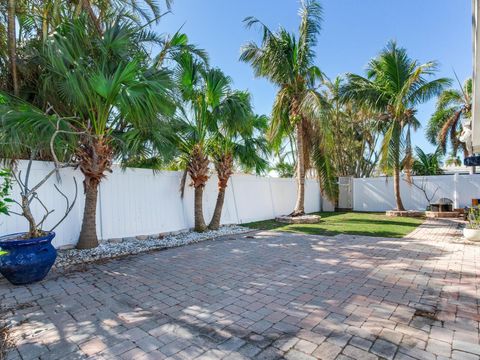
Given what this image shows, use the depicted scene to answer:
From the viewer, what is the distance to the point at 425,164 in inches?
666

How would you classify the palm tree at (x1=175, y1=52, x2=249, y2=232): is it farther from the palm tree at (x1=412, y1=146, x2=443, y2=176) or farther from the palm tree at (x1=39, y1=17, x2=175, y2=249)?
the palm tree at (x1=412, y1=146, x2=443, y2=176)

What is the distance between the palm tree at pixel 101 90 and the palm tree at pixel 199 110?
132cm

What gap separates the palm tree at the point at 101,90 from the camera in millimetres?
4883

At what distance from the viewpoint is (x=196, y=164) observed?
8219 mm

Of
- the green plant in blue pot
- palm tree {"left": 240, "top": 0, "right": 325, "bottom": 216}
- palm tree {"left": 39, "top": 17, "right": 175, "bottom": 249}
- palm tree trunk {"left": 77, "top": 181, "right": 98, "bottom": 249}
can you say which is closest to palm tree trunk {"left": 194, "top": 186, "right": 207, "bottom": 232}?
palm tree {"left": 39, "top": 17, "right": 175, "bottom": 249}

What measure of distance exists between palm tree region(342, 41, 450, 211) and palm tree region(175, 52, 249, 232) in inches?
301

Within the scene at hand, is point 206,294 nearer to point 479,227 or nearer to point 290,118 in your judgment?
point 479,227

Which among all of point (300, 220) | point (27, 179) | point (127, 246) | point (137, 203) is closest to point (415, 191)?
point (300, 220)

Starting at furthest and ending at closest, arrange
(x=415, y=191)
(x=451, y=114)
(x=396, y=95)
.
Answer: (x=451, y=114), (x=415, y=191), (x=396, y=95)

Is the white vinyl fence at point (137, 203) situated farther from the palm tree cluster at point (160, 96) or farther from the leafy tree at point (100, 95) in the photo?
the leafy tree at point (100, 95)

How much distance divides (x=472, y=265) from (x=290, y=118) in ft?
25.6

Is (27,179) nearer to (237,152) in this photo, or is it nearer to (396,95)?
(237,152)

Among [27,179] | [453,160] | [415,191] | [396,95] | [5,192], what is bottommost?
[415,191]

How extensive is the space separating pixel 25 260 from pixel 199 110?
5.46 meters
